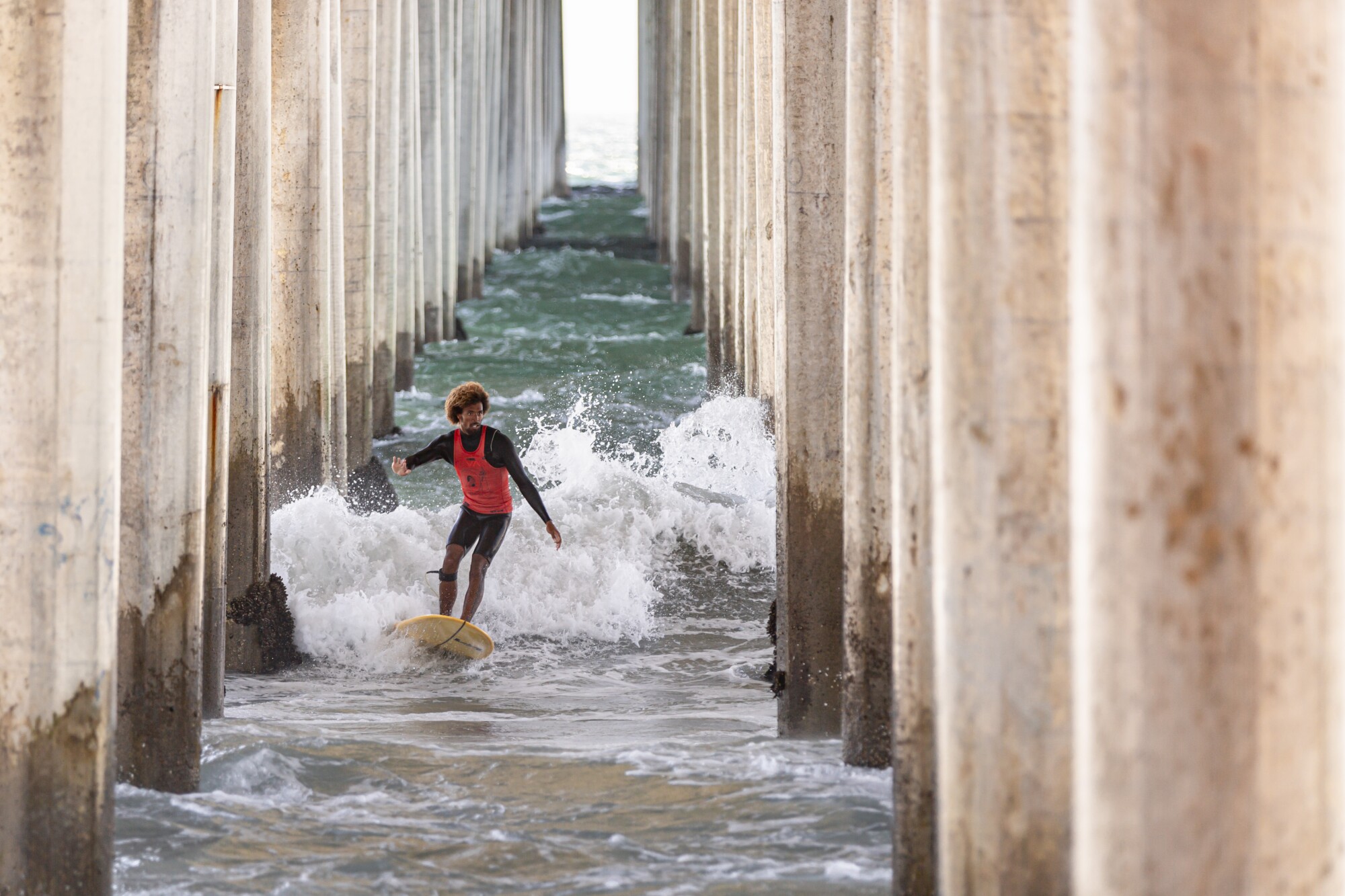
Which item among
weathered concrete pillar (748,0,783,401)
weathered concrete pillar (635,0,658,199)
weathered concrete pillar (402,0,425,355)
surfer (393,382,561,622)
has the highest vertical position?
weathered concrete pillar (635,0,658,199)

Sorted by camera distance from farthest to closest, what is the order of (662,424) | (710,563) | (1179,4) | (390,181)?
(662,424) < (390,181) < (710,563) < (1179,4)

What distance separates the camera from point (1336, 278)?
256 cm

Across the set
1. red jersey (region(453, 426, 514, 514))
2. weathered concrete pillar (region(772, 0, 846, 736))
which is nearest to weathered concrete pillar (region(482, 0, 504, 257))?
red jersey (region(453, 426, 514, 514))

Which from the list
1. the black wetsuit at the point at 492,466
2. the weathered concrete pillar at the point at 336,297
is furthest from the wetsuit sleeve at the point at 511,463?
the weathered concrete pillar at the point at 336,297

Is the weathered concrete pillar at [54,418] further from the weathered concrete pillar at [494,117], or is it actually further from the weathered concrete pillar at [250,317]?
the weathered concrete pillar at [494,117]

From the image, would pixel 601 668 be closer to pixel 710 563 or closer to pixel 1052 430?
pixel 710 563

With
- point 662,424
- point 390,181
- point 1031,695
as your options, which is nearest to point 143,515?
point 1031,695

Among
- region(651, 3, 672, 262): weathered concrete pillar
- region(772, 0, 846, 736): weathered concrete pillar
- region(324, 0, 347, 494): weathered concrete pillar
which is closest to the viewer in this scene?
region(772, 0, 846, 736): weathered concrete pillar

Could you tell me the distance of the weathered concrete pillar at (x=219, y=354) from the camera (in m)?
6.69

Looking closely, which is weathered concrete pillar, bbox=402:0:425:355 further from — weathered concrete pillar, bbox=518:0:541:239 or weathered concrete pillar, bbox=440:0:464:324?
weathered concrete pillar, bbox=518:0:541:239

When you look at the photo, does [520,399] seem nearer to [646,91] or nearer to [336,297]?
[336,297]

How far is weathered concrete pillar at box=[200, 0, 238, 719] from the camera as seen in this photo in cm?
669

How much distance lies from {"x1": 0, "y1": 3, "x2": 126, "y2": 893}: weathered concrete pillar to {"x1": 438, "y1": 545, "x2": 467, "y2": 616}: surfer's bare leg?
183 inches

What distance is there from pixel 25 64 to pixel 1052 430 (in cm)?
271
